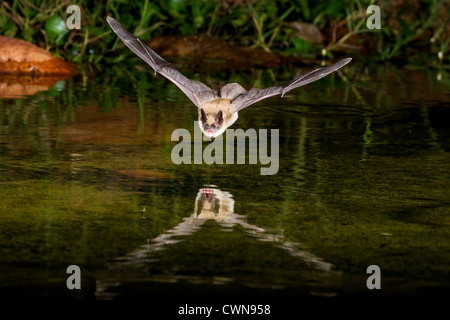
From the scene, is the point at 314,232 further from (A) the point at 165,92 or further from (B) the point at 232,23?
(B) the point at 232,23

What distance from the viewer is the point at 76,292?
258 centimetres

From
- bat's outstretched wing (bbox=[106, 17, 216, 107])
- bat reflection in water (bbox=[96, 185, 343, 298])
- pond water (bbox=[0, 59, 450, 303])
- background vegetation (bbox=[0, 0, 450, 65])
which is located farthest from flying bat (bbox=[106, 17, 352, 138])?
background vegetation (bbox=[0, 0, 450, 65])

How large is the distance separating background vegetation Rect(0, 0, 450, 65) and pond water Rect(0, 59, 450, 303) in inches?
101

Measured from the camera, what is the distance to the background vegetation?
8.74 meters

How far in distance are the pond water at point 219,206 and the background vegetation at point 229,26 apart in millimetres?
2556

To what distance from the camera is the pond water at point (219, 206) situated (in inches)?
107

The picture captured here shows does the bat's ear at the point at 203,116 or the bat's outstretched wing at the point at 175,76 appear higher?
the bat's outstretched wing at the point at 175,76

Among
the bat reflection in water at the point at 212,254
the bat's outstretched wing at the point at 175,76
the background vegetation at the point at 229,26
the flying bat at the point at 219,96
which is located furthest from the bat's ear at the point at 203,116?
the background vegetation at the point at 229,26

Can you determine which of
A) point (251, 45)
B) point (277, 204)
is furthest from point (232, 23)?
point (277, 204)

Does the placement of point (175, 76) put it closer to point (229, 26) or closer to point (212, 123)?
point (212, 123)

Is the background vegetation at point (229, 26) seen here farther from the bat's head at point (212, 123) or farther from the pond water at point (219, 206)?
the bat's head at point (212, 123)

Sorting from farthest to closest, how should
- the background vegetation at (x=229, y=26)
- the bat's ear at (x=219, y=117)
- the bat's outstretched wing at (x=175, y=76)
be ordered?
the background vegetation at (x=229, y=26), the bat's outstretched wing at (x=175, y=76), the bat's ear at (x=219, y=117)

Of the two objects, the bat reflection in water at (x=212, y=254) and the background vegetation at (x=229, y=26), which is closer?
the bat reflection in water at (x=212, y=254)

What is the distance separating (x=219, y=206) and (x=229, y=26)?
6903 millimetres
